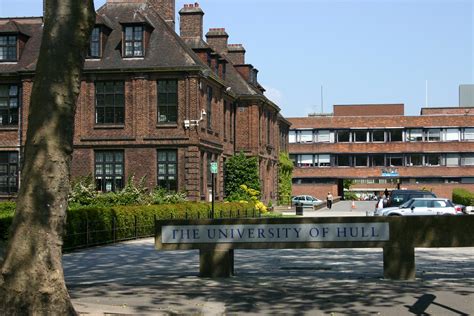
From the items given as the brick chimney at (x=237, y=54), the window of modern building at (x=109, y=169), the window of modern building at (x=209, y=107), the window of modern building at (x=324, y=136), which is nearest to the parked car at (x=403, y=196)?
the window of modern building at (x=209, y=107)

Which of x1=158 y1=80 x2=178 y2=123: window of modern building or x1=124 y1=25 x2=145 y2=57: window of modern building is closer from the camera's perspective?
x1=158 y1=80 x2=178 y2=123: window of modern building

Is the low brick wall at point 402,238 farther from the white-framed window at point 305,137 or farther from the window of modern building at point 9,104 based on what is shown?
the white-framed window at point 305,137

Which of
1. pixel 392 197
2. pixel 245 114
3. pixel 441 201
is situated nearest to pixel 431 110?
pixel 245 114

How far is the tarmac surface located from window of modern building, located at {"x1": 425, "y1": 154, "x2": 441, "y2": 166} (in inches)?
3234

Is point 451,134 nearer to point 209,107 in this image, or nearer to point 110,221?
point 209,107

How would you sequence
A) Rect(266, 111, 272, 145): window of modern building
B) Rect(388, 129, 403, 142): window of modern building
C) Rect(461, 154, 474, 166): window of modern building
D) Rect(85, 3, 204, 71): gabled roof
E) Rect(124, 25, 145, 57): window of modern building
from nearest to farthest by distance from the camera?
Rect(85, 3, 204, 71): gabled roof
Rect(124, 25, 145, 57): window of modern building
Rect(266, 111, 272, 145): window of modern building
Rect(461, 154, 474, 166): window of modern building
Rect(388, 129, 403, 142): window of modern building

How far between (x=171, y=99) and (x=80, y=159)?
6.19m

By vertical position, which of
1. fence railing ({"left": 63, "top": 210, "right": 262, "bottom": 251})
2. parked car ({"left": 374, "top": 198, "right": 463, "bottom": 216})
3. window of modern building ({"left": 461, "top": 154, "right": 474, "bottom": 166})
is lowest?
fence railing ({"left": 63, "top": 210, "right": 262, "bottom": 251})

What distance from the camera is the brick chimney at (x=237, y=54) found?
6128 centimetres

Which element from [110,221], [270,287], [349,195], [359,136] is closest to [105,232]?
[110,221]

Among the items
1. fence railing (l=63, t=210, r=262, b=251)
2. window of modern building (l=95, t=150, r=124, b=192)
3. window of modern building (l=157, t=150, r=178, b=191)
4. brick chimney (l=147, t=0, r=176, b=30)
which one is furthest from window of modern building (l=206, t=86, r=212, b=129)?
fence railing (l=63, t=210, r=262, b=251)

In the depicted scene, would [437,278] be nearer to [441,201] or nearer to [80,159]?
[441,201]

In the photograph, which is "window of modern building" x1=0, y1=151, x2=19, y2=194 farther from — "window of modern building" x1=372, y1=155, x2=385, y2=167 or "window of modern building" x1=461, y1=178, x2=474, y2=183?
"window of modern building" x1=461, y1=178, x2=474, y2=183

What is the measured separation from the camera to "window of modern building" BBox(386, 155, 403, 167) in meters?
102
